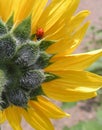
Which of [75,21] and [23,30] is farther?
[75,21]

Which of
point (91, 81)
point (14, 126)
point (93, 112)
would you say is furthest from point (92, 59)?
point (93, 112)

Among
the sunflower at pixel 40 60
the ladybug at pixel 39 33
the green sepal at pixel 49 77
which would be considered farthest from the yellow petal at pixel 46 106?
the ladybug at pixel 39 33

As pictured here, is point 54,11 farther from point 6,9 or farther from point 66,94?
point 66,94

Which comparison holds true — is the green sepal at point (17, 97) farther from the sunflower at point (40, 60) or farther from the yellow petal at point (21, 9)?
the yellow petal at point (21, 9)

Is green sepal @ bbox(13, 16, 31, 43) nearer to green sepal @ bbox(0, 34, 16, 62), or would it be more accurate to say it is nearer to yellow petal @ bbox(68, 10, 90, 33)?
green sepal @ bbox(0, 34, 16, 62)

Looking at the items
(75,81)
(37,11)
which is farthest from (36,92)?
(37,11)
